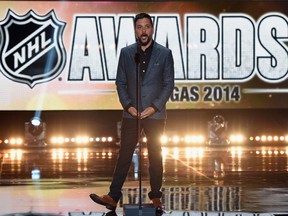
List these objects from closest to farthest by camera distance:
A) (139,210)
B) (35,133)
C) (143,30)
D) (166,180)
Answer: (139,210)
(143,30)
(166,180)
(35,133)

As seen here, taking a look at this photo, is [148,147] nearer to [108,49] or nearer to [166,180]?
[166,180]

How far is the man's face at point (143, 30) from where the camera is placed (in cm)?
845

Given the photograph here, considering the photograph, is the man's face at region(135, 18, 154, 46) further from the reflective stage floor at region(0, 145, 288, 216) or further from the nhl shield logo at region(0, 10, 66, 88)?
the nhl shield logo at region(0, 10, 66, 88)

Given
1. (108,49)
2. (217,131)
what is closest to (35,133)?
(108,49)

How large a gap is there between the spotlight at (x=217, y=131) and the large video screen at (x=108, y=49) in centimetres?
31

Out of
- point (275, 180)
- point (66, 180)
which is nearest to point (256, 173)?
point (275, 180)

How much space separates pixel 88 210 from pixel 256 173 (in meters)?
4.46

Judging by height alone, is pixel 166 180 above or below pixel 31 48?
below

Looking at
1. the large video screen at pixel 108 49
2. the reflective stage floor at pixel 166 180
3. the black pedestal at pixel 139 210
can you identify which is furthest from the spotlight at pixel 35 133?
the black pedestal at pixel 139 210

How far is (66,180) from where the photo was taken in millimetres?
11672

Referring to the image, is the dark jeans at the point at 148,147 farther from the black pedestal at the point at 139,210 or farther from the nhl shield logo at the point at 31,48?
the nhl shield logo at the point at 31,48

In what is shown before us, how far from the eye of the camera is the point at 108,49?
18.0 metres

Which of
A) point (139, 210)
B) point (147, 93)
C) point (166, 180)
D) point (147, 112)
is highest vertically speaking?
point (147, 93)

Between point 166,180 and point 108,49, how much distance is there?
6.81 m
